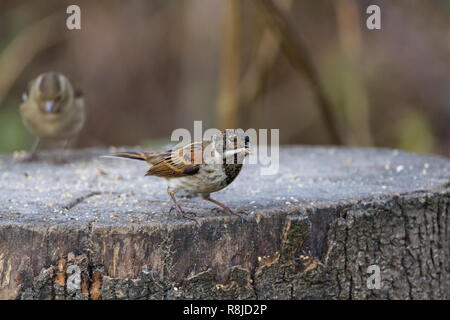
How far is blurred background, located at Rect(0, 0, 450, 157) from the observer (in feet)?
30.8

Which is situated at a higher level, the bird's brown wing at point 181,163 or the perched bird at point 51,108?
the perched bird at point 51,108

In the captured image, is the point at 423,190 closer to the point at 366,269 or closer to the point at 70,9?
the point at 366,269

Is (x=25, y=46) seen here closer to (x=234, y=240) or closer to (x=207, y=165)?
(x=207, y=165)

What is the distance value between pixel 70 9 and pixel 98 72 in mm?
1154

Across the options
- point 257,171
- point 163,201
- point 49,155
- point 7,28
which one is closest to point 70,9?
point 7,28

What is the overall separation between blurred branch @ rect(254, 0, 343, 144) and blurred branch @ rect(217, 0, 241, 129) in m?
0.65

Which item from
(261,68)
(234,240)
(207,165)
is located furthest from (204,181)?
(261,68)

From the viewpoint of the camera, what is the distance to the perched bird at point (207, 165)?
337cm

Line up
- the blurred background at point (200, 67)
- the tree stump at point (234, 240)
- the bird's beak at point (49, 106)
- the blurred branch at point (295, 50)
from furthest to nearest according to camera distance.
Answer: the blurred background at point (200, 67) → the blurred branch at point (295, 50) → the bird's beak at point (49, 106) → the tree stump at point (234, 240)

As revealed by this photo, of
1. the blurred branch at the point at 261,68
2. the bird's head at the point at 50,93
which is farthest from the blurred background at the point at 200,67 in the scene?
the bird's head at the point at 50,93

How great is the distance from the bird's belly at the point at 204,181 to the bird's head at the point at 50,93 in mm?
2673

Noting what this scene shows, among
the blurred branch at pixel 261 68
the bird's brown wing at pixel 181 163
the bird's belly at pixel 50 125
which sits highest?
the blurred branch at pixel 261 68

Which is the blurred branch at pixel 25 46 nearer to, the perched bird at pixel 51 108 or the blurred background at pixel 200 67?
the blurred background at pixel 200 67

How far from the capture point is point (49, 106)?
5.68 metres
